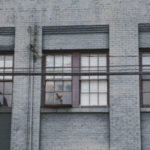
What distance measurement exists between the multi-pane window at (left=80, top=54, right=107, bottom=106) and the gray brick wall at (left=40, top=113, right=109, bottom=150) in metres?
0.58

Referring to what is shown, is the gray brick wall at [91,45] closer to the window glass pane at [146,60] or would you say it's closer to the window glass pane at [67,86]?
the window glass pane at [146,60]

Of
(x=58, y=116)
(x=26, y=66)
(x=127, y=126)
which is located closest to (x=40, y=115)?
(x=58, y=116)

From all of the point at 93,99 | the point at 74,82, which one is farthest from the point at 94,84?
the point at 74,82

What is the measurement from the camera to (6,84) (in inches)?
600

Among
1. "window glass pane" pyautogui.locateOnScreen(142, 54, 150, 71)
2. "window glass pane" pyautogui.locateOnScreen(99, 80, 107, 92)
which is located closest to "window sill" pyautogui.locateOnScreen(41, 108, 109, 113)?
"window glass pane" pyautogui.locateOnScreen(99, 80, 107, 92)

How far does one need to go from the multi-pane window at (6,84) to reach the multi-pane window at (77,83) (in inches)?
49.0

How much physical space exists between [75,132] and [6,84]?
3011 millimetres

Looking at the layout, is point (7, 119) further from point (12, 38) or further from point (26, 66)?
point (12, 38)

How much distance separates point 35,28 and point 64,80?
2.07 meters

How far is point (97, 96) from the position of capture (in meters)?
14.8

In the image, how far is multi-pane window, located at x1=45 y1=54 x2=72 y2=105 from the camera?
587 inches

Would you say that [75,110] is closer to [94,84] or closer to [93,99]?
[93,99]

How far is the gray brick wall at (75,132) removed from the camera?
14.3 m

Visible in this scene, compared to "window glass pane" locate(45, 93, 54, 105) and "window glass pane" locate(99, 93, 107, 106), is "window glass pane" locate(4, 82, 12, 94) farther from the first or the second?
"window glass pane" locate(99, 93, 107, 106)
